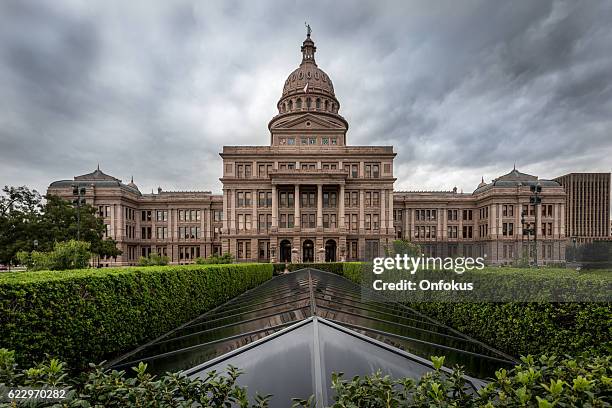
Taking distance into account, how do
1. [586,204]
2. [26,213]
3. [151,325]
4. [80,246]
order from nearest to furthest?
[151,325] < [80,246] < [26,213] < [586,204]

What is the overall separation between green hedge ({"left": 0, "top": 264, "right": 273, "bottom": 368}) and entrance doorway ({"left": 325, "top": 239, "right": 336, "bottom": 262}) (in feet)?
115

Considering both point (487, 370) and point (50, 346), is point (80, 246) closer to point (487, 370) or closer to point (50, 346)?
point (50, 346)

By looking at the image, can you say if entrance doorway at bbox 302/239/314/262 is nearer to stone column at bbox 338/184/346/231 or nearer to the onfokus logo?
stone column at bbox 338/184/346/231

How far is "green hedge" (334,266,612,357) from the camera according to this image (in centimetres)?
437

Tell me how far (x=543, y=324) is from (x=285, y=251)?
40.6 m

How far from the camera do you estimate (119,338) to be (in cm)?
657

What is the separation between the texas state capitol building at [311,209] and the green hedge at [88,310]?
107 ft

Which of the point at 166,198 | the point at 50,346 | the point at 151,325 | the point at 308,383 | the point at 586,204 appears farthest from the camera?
the point at 586,204

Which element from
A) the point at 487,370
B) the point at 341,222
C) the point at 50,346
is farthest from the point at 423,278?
the point at 341,222

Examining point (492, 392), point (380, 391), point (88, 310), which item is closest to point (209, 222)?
point (88, 310)

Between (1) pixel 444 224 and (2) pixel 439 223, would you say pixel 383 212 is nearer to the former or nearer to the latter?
(2) pixel 439 223

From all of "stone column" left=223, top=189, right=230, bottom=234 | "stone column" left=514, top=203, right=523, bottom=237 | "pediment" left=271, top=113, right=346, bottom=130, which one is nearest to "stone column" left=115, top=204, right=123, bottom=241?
"stone column" left=223, top=189, right=230, bottom=234

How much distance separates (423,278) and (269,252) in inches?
1392

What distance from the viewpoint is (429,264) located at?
9828 mm
